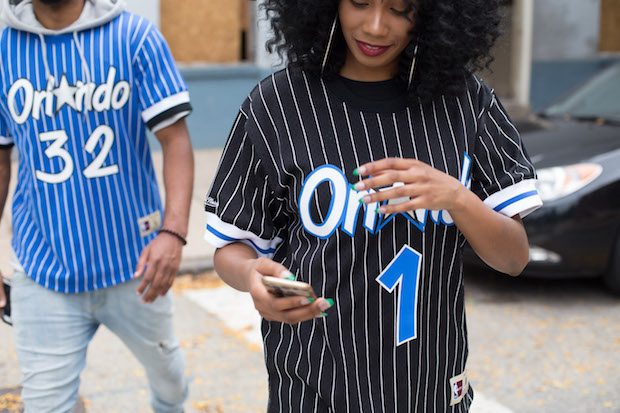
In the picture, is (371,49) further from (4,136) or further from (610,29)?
(610,29)

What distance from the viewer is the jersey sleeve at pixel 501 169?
2035 millimetres

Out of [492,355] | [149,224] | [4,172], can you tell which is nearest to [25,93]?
[4,172]

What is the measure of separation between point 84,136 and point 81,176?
13cm

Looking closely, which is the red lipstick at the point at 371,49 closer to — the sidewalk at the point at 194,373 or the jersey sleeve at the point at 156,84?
the jersey sleeve at the point at 156,84

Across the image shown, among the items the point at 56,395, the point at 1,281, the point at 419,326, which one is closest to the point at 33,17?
the point at 1,281

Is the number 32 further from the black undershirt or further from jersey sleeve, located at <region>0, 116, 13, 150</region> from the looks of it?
the black undershirt

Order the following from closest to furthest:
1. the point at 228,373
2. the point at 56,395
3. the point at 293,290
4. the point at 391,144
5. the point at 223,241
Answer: the point at 293,290 → the point at 391,144 → the point at 223,241 → the point at 56,395 → the point at 228,373

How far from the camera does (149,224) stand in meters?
3.10

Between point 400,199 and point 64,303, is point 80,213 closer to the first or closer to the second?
point 64,303

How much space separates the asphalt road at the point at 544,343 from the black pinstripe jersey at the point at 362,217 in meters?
2.49

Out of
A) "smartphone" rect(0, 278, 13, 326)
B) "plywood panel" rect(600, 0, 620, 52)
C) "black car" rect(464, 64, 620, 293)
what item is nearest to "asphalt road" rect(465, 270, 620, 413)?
"black car" rect(464, 64, 620, 293)

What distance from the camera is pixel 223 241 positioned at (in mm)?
2141

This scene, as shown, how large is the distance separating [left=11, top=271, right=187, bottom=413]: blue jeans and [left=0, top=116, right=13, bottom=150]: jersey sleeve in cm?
42

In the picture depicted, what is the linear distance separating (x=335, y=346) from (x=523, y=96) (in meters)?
11.7
